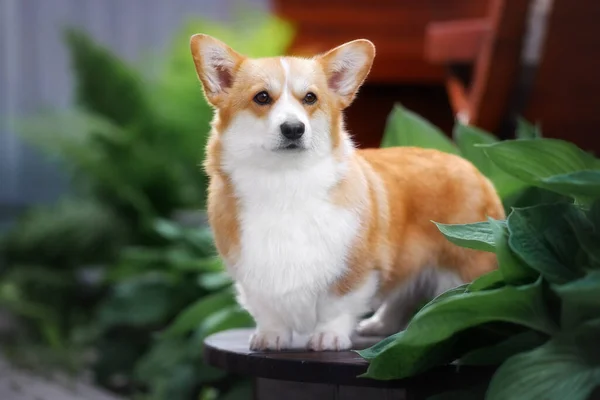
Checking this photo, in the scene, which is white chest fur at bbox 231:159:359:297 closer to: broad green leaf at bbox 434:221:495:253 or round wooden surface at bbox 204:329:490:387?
round wooden surface at bbox 204:329:490:387

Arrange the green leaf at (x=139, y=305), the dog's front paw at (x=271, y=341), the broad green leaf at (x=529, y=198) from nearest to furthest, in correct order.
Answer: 1. the dog's front paw at (x=271, y=341)
2. the broad green leaf at (x=529, y=198)
3. the green leaf at (x=139, y=305)

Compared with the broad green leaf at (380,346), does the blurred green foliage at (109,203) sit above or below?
below

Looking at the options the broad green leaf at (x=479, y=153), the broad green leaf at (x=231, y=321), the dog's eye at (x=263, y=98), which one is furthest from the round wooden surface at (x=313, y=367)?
the broad green leaf at (x=231, y=321)

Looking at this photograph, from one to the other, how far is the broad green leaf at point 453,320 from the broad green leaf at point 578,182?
12 cm

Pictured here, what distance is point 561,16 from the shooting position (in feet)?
7.32

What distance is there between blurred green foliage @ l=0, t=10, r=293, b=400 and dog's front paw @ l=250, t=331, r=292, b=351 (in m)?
1.73

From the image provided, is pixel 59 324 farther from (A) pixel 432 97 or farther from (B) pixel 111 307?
(A) pixel 432 97

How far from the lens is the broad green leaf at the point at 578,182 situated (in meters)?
1.16

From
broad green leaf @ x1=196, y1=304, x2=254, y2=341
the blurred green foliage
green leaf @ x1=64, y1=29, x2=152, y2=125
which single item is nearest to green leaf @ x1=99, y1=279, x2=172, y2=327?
the blurred green foliage

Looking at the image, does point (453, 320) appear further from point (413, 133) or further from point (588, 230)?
point (413, 133)

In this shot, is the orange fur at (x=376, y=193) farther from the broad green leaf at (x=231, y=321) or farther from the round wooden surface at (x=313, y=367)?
the broad green leaf at (x=231, y=321)

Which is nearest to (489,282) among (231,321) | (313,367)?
(313,367)

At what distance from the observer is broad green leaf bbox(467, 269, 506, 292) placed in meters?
1.29

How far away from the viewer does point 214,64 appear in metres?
1.54
